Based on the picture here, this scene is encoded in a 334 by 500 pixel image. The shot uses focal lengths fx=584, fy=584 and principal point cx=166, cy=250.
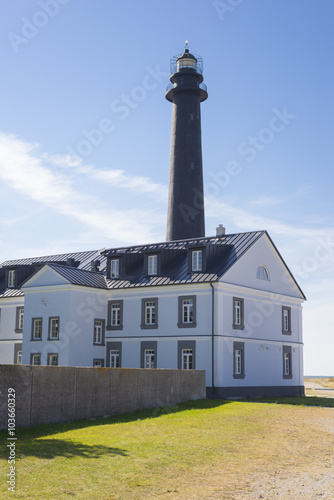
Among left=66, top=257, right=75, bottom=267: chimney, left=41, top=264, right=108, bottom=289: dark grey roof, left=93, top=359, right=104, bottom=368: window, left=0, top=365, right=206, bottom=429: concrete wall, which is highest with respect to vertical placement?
left=66, top=257, right=75, bottom=267: chimney

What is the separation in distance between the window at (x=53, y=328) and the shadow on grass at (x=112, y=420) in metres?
11.5

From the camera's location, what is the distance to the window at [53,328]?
33438mm

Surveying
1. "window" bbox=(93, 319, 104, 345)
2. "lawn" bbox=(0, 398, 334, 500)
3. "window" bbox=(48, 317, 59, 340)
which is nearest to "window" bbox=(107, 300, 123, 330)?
"window" bbox=(93, 319, 104, 345)

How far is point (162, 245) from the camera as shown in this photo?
37188 millimetres

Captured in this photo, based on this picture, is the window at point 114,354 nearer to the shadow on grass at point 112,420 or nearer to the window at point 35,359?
the window at point 35,359

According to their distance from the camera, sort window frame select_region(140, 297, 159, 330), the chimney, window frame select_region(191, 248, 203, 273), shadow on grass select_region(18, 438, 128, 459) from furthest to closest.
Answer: the chimney, window frame select_region(140, 297, 159, 330), window frame select_region(191, 248, 203, 273), shadow on grass select_region(18, 438, 128, 459)

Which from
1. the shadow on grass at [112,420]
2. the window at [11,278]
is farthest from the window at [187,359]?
the window at [11,278]

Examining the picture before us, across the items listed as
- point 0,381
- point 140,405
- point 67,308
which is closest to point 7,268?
point 67,308

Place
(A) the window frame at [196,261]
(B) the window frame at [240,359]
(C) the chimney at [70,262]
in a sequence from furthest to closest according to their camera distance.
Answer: (C) the chimney at [70,262] → (A) the window frame at [196,261] → (B) the window frame at [240,359]

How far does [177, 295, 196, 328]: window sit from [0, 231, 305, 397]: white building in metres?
0.06

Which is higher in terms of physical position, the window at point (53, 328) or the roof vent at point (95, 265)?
the roof vent at point (95, 265)

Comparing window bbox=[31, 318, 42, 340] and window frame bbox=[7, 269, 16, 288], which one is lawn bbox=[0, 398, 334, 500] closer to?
window bbox=[31, 318, 42, 340]

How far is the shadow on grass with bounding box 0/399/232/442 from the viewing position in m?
14.9

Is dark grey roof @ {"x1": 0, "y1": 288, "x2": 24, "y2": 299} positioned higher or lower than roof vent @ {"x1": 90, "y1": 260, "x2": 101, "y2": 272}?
lower
